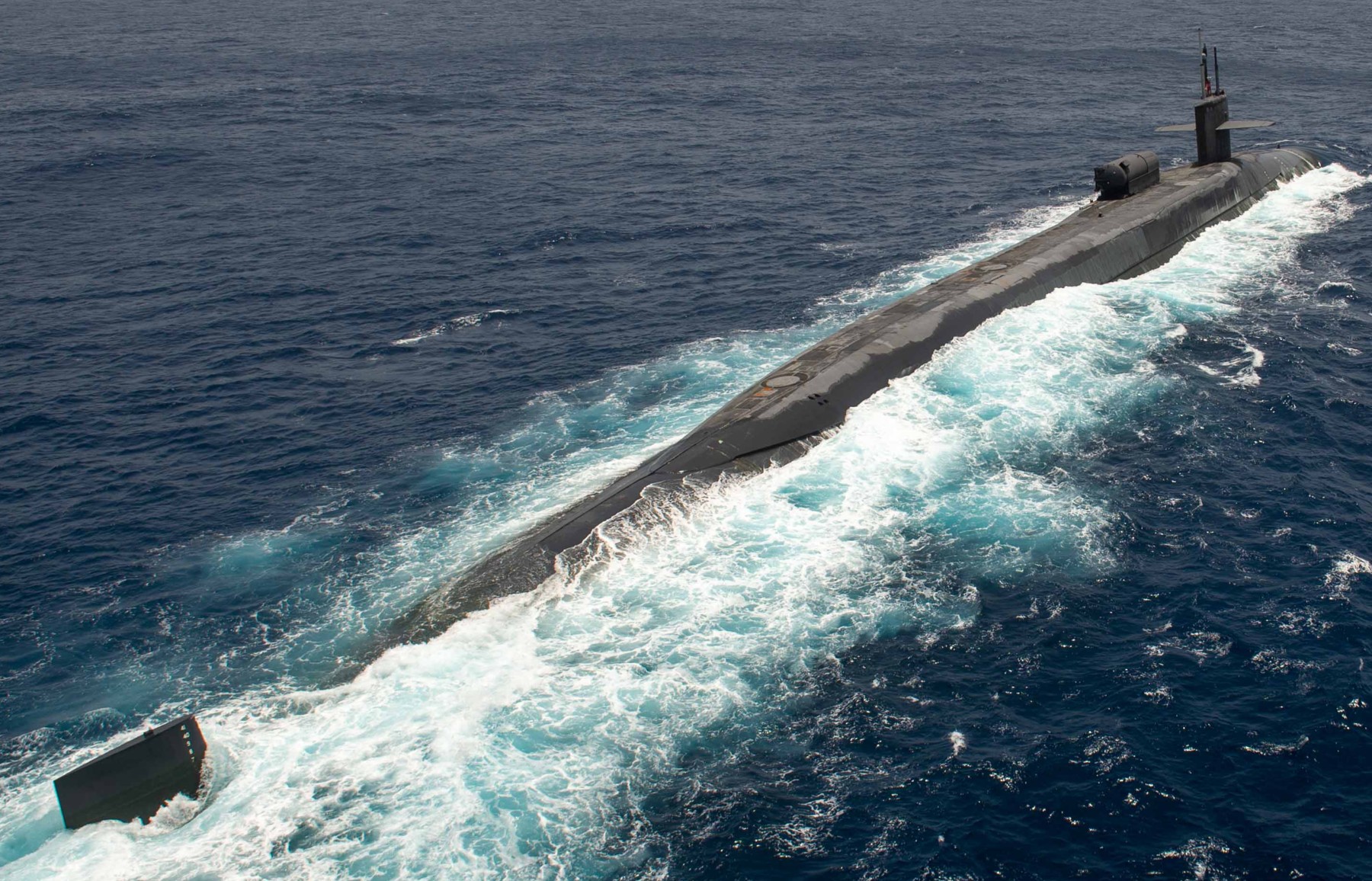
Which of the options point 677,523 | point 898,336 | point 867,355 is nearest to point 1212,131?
point 898,336

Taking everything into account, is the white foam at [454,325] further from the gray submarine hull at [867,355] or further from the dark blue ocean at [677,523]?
the gray submarine hull at [867,355]

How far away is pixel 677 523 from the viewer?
150ft

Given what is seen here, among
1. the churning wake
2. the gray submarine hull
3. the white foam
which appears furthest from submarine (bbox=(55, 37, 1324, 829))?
the white foam

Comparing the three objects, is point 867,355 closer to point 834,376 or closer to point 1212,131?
point 834,376

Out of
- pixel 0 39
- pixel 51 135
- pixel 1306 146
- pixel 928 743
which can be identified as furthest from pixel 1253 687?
pixel 0 39

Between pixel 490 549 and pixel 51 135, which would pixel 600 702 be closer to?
pixel 490 549

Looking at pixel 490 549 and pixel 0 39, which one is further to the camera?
pixel 0 39

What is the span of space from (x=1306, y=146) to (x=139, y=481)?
86220mm

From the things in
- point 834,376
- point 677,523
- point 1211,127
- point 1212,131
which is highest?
point 1211,127

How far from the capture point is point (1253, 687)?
35781mm

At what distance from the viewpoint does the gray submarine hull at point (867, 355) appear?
43.3 metres

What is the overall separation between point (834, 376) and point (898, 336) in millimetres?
5692

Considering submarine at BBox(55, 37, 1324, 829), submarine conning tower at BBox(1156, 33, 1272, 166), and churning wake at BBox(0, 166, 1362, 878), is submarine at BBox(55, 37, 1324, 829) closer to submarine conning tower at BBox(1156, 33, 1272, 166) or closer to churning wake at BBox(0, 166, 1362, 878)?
submarine conning tower at BBox(1156, 33, 1272, 166)

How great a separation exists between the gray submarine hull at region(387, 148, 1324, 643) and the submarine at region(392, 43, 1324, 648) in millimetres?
67
